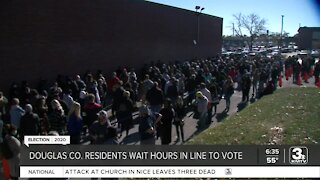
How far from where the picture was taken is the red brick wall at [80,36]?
15.5 meters

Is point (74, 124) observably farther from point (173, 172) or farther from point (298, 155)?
point (298, 155)

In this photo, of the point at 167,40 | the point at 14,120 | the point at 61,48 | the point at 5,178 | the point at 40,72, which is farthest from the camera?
the point at 167,40

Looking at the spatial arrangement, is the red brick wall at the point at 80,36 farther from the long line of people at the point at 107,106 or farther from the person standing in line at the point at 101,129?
the person standing in line at the point at 101,129

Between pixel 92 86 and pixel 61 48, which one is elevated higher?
pixel 61 48

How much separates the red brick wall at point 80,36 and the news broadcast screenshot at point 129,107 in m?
0.05

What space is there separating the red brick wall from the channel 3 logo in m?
11.4

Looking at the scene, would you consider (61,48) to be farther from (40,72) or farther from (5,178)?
(5,178)

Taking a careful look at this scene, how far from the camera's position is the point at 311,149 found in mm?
6988

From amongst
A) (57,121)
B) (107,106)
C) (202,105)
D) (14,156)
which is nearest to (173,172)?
(14,156)

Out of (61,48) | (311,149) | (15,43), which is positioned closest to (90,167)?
(311,149)

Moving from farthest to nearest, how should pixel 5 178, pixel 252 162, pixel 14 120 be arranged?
pixel 14 120 → pixel 5 178 → pixel 252 162

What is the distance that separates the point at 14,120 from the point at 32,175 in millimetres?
3401

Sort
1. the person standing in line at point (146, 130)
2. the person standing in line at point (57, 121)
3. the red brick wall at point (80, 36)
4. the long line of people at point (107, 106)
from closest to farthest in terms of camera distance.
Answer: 1. the person standing in line at point (146, 130)
2. the long line of people at point (107, 106)
3. the person standing in line at point (57, 121)
4. the red brick wall at point (80, 36)

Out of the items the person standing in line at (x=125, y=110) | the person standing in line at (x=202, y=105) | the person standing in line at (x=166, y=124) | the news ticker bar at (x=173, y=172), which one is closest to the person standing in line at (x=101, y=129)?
the news ticker bar at (x=173, y=172)
